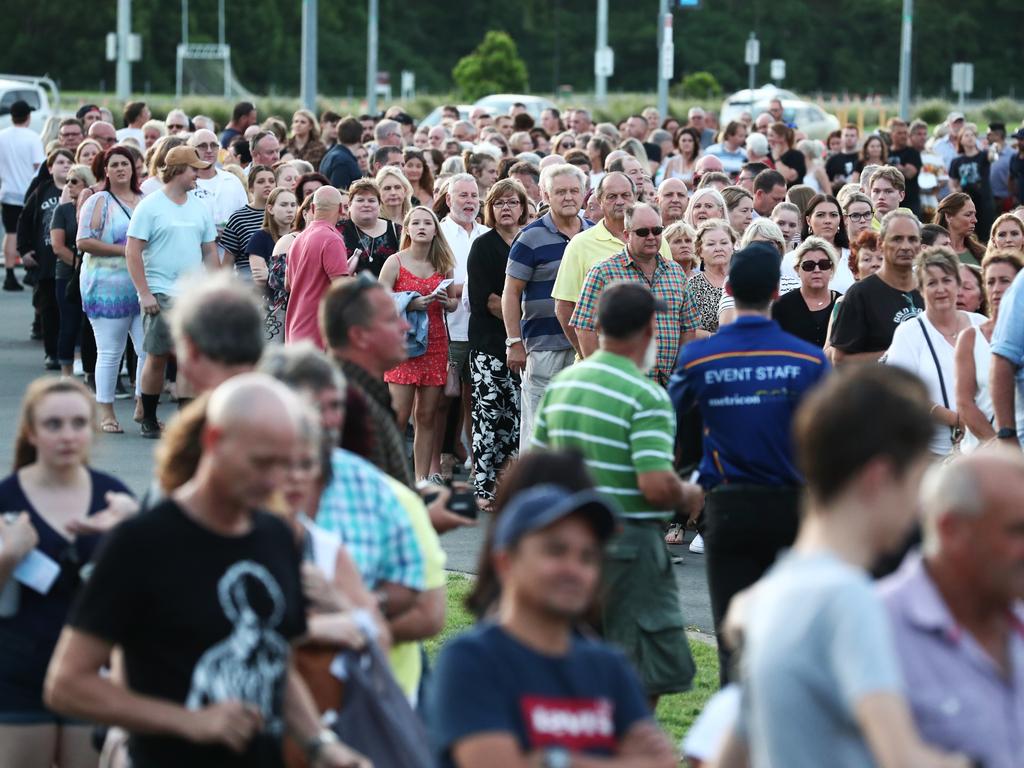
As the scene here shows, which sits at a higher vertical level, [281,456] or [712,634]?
[281,456]

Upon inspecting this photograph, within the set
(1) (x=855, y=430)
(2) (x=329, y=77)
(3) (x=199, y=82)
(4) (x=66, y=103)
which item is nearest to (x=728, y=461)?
(1) (x=855, y=430)

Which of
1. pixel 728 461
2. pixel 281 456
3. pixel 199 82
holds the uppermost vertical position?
pixel 199 82

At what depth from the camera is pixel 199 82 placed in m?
76.8

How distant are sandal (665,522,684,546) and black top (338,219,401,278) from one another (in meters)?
2.80

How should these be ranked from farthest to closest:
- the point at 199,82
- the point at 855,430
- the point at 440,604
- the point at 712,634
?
the point at 199,82 → the point at 712,634 → the point at 440,604 → the point at 855,430

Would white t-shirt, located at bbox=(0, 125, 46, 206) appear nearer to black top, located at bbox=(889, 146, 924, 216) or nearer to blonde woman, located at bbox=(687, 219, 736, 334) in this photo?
black top, located at bbox=(889, 146, 924, 216)

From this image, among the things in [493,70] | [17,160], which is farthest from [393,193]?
[493,70]

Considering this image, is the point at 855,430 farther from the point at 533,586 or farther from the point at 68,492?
the point at 68,492

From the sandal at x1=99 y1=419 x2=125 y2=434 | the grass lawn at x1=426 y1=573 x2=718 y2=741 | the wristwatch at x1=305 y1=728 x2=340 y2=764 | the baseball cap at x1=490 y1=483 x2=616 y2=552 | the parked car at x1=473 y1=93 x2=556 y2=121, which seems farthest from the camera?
the parked car at x1=473 y1=93 x2=556 y2=121

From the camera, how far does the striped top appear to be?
21.2 feet

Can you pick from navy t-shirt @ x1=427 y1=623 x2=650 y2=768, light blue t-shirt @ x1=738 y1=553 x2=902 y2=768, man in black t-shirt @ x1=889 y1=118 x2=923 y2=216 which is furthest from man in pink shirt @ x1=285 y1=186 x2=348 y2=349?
man in black t-shirt @ x1=889 y1=118 x2=923 y2=216

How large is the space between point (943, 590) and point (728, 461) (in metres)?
3.24

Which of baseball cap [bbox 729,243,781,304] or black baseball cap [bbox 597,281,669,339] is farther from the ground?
baseball cap [bbox 729,243,781,304]

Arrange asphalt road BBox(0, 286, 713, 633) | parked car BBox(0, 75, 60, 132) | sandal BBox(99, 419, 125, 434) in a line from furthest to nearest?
parked car BBox(0, 75, 60, 132) < sandal BBox(99, 419, 125, 434) < asphalt road BBox(0, 286, 713, 633)
